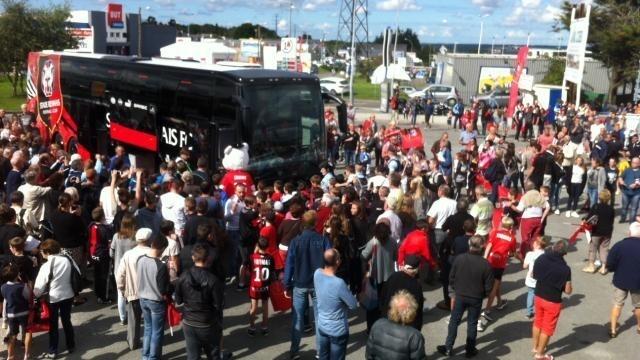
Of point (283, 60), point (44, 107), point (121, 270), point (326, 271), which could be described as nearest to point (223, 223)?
point (121, 270)

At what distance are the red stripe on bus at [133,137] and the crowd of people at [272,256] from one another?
5.58ft

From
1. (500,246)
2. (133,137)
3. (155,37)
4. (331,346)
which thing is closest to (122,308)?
(331,346)

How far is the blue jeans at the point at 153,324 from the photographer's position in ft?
21.5

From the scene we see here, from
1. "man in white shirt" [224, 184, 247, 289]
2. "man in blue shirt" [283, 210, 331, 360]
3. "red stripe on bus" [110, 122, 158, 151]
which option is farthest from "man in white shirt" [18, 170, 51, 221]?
"red stripe on bus" [110, 122, 158, 151]

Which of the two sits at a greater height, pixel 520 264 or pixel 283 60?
pixel 283 60

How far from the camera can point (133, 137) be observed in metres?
14.0

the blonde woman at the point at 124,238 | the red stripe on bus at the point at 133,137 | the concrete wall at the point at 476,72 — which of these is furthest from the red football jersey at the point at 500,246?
the concrete wall at the point at 476,72

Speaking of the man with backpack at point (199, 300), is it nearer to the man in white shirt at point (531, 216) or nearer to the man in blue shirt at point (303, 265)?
the man in blue shirt at point (303, 265)

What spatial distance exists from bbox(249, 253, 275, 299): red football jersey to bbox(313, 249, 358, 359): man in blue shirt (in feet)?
4.77

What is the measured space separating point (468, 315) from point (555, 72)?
140 ft

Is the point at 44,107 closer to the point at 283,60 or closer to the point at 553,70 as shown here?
the point at 283,60

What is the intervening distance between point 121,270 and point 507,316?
5.42 metres

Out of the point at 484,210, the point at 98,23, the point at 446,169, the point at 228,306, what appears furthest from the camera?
the point at 98,23

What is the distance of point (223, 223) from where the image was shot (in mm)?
8859
